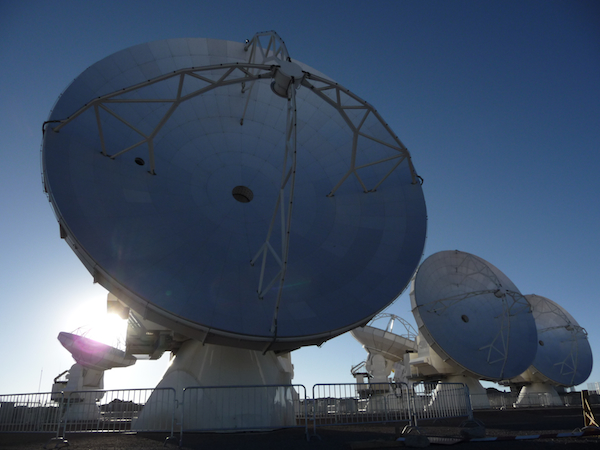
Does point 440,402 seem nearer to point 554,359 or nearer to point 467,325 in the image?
point 467,325

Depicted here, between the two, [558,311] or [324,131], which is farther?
[558,311]

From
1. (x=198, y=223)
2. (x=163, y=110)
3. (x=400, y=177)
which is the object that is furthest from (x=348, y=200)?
(x=163, y=110)

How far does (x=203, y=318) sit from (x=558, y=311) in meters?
46.3

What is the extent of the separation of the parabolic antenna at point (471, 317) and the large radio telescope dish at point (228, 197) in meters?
12.2

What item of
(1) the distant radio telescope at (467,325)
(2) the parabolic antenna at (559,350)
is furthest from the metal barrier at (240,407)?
(2) the parabolic antenna at (559,350)

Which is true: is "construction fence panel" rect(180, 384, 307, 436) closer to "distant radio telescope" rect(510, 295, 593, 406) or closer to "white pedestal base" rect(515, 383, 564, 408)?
"white pedestal base" rect(515, 383, 564, 408)

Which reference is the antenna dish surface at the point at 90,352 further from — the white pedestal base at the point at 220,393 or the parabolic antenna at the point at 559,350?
the parabolic antenna at the point at 559,350

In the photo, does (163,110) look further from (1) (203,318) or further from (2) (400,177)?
(2) (400,177)

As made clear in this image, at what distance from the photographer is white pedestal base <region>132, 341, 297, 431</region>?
1619 centimetres

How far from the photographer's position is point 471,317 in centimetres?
3161

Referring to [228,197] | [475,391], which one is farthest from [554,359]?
[228,197]

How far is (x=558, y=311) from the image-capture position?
48.3 metres

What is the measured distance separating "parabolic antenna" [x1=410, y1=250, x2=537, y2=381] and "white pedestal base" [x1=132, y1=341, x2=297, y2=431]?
1353 cm

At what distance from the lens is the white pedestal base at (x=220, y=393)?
16188 millimetres
